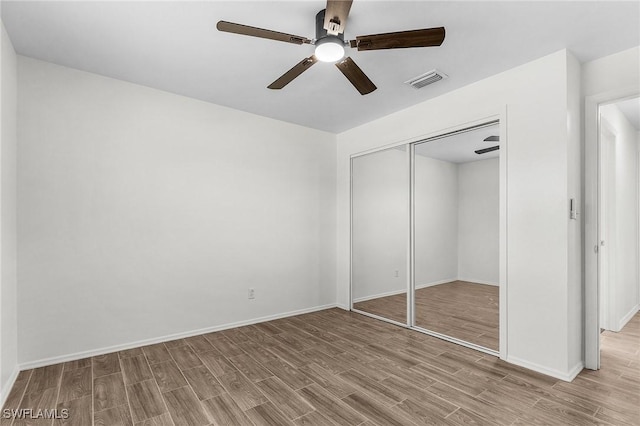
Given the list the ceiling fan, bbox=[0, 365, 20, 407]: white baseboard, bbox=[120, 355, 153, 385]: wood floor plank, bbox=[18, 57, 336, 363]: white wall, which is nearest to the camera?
the ceiling fan

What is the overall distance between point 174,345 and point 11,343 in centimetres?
127

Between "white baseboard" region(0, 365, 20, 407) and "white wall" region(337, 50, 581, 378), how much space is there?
13.0 feet

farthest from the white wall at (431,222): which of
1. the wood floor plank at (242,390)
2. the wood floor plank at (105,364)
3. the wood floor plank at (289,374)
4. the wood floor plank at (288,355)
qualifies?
the wood floor plank at (105,364)

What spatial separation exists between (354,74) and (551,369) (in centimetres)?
284

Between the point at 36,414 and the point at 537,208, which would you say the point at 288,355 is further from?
the point at 537,208

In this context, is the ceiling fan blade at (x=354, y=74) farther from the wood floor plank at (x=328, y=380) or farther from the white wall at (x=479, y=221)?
the wood floor plank at (x=328, y=380)

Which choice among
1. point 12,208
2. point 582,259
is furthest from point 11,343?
point 582,259

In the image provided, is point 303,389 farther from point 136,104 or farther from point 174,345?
point 136,104

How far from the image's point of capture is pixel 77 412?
7.03 ft

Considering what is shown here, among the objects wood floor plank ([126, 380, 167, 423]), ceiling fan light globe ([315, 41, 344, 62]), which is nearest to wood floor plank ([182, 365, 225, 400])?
wood floor plank ([126, 380, 167, 423])

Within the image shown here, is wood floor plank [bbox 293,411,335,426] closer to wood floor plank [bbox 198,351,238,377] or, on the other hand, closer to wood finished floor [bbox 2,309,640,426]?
wood finished floor [bbox 2,309,640,426]

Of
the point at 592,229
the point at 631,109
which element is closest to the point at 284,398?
the point at 592,229

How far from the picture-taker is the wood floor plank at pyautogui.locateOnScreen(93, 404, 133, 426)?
2.03 m

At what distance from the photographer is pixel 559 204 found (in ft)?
8.60
